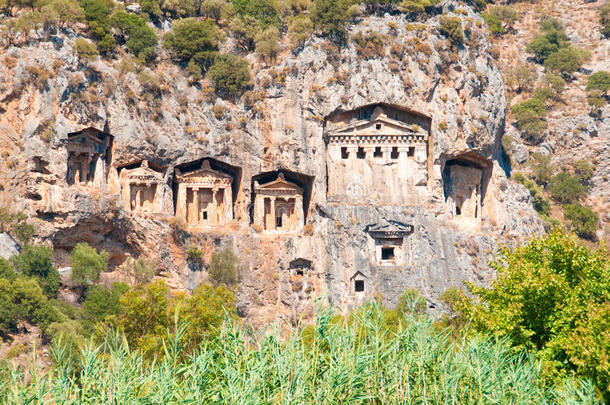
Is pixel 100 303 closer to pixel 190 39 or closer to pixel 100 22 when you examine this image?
pixel 100 22

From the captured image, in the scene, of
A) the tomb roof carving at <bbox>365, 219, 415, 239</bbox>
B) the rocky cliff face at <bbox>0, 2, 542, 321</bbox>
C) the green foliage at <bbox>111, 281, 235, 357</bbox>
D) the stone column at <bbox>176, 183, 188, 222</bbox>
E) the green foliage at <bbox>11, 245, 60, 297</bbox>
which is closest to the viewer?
the green foliage at <bbox>111, 281, 235, 357</bbox>

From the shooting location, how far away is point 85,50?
60.6 metres

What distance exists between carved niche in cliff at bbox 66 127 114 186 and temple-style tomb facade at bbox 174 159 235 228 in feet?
16.7

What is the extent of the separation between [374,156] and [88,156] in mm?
18298

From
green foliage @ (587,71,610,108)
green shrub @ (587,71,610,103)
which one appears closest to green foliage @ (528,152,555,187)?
green foliage @ (587,71,610,108)

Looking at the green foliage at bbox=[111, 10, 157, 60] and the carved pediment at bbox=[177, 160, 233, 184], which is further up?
the green foliage at bbox=[111, 10, 157, 60]

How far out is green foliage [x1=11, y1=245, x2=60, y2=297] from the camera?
2130 inches

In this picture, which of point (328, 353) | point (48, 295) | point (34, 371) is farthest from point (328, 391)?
point (48, 295)

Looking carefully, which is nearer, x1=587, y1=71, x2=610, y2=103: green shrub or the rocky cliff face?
the rocky cliff face

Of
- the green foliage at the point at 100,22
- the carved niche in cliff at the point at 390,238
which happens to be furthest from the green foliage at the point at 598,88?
the green foliage at the point at 100,22

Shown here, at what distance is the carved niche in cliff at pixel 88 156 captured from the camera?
2309 inches

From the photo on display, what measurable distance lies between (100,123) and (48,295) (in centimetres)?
1115

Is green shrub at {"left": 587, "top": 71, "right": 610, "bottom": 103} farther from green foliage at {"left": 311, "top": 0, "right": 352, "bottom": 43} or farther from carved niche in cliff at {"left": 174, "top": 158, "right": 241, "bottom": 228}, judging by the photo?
carved niche in cliff at {"left": 174, "top": 158, "right": 241, "bottom": 228}

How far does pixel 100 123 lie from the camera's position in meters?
59.2
